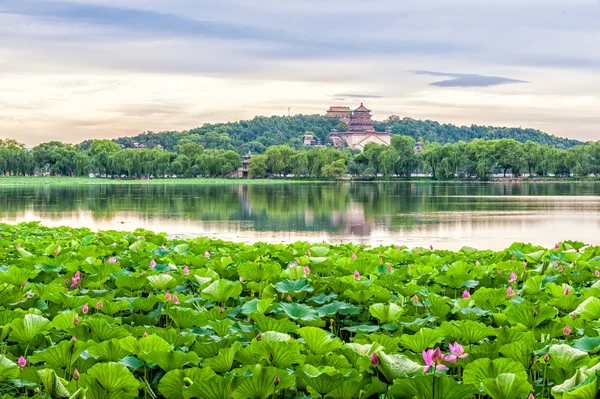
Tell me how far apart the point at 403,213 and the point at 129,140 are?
127 meters

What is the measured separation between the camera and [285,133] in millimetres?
139000

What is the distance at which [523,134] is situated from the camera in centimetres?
15400

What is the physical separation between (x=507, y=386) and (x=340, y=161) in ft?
232

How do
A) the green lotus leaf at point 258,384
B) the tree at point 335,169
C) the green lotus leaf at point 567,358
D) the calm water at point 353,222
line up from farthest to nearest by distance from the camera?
the tree at point 335,169, the calm water at point 353,222, the green lotus leaf at point 567,358, the green lotus leaf at point 258,384

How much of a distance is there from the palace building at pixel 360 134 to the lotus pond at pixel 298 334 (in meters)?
118

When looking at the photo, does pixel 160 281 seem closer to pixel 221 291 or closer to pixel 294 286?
pixel 221 291

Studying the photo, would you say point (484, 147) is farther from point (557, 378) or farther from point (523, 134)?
point (523, 134)

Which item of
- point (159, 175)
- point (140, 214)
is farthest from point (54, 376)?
point (159, 175)

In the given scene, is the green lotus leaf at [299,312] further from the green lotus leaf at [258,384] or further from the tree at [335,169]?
the tree at [335,169]

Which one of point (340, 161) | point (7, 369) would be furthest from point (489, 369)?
point (340, 161)

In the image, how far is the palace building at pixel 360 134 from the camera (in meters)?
123

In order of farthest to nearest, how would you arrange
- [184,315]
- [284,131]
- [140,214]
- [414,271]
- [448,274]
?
[284,131] < [140,214] < [414,271] < [448,274] < [184,315]

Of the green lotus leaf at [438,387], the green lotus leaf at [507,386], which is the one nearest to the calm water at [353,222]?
the green lotus leaf at [507,386]

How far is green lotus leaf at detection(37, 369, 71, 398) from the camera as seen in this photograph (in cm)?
178
